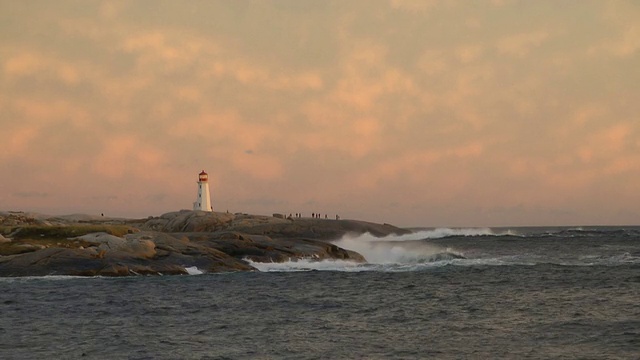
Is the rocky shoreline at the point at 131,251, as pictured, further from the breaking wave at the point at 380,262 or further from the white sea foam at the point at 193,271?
the breaking wave at the point at 380,262

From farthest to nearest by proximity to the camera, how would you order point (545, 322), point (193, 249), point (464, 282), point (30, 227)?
1. point (30, 227)
2. point (193, 249)
3. point (464, 282)
4. point (545, 322)

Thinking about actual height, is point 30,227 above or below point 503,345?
above

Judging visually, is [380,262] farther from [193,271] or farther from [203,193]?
[203,193]

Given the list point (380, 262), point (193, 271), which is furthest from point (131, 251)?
point (380, 262)

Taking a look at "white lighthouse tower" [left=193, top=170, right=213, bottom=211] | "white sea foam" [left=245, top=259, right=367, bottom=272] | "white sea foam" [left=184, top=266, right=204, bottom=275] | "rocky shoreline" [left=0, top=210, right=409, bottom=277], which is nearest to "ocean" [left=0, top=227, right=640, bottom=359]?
"white sea foam" [left=184, top=266, right=204, bottom=275]

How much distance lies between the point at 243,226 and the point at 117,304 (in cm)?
7252

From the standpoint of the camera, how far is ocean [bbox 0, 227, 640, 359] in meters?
24.3

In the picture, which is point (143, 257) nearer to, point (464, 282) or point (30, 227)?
point (30, 227)

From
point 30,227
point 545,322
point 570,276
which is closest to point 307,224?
point 30,227

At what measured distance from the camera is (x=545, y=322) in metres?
29.9

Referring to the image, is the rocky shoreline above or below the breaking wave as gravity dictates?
above

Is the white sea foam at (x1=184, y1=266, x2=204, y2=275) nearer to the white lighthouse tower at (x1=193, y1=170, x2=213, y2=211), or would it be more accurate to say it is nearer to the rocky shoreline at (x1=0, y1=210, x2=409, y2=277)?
the rocky shoreline at (x1=0, y1=210, x2=409, y2=277)

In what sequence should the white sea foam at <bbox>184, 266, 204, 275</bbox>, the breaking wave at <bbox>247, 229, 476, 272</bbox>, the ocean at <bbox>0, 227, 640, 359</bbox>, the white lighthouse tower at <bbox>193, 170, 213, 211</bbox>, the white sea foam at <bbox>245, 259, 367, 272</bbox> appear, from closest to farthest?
the ocean at <bbox>0, 227, 640, 359</bbox>
the white sea foam at <bbox>184, 266, 204, 275</bbox>
the white sea foam at <bbox>245, 259, 367, 272</bbox>
the breaking wave at <bbox>247, 229, 476, 272</bbox>
the white lighthouse tower at <bbox>193, 170, 213, 211</bbox>

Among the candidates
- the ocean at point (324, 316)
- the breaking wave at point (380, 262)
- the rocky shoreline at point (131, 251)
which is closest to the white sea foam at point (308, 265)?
the breaking wave at point (380, 262)
